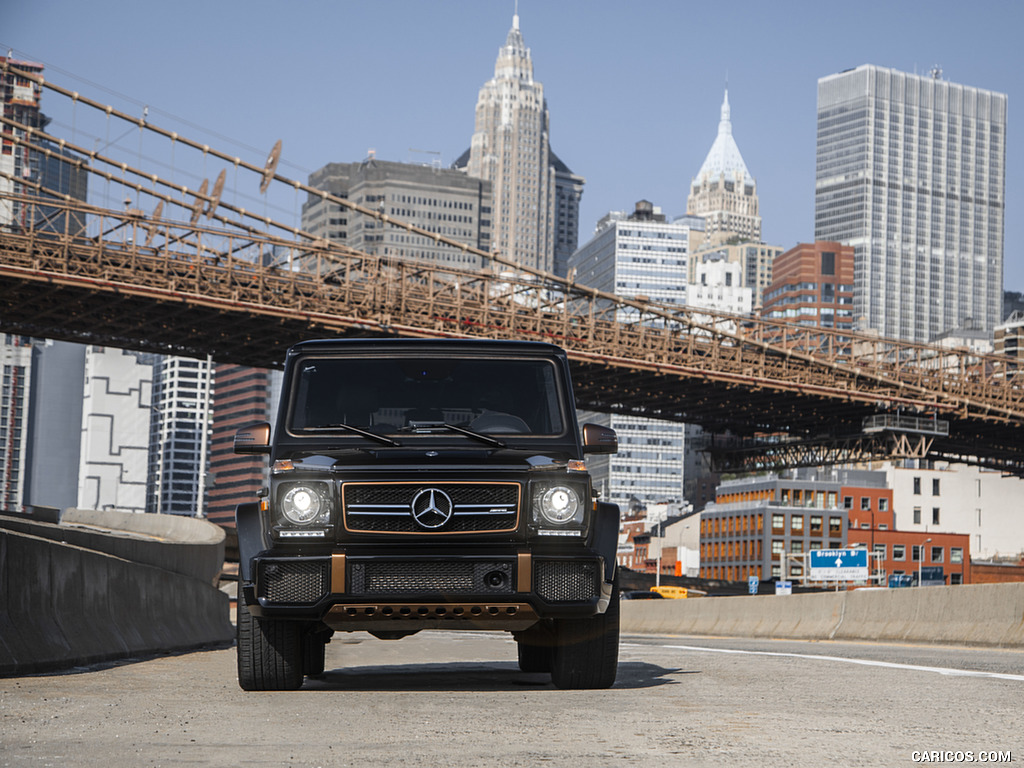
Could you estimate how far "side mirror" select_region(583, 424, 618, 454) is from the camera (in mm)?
8180

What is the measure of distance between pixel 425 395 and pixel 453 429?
1.67ft

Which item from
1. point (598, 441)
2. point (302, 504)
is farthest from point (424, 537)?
point (598, 441)

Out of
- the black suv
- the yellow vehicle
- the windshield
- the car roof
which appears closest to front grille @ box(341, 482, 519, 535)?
the black suv

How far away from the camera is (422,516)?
25.0ft

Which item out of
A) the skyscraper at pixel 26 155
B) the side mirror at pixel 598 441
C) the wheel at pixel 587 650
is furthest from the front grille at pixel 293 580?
the skyscraper at pixel 26 155

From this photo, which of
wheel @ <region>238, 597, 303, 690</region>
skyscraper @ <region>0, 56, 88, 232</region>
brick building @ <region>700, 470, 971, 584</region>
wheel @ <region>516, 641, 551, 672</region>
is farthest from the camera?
brick building @ <region>700, 470, 971, 584</region>

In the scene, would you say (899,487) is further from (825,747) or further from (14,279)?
(825,747)

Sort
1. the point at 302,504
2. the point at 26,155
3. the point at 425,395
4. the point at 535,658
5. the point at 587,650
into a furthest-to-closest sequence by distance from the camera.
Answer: the point at 26,155, the point at 535,658, the point at 425,395, the point at 587,650, the point at 302,504

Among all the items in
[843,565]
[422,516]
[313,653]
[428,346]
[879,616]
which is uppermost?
[428,346]

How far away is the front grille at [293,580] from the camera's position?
7590mm

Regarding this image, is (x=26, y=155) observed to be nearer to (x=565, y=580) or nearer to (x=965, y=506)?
(x=965, y=506)

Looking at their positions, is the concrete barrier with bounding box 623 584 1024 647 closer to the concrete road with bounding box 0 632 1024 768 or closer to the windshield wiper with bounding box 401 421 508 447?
the concrete road with bounding box 0 632 1024 768

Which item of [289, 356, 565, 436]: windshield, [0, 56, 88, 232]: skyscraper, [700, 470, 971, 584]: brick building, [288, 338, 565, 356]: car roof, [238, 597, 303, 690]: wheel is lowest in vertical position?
[700, 470, 971, 584]: brick building

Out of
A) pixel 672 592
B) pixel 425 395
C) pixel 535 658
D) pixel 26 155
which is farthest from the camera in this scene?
pixel 26 155
